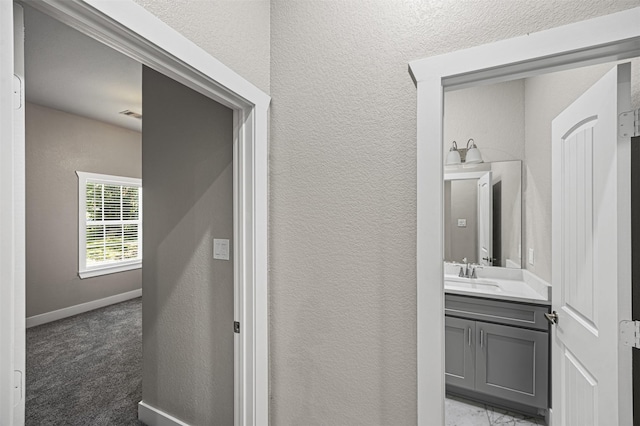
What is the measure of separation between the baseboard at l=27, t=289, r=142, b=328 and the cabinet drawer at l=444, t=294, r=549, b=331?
5024mm

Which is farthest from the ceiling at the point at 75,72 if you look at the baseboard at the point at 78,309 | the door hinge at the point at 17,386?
the baseboard at the point at 78,309

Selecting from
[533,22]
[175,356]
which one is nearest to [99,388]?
[175,356]

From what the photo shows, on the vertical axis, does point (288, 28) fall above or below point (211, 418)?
above

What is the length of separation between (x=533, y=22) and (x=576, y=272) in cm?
112

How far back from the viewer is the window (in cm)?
470

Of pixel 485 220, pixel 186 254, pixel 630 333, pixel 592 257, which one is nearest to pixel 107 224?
pixel 186 254

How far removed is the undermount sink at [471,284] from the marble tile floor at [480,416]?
86 cm

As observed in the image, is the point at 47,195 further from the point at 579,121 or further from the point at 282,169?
the point at 579,121

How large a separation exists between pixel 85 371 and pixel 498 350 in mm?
3582

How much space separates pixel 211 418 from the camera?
72.9 inches

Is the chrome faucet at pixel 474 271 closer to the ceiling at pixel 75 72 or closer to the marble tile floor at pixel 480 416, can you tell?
the marble tile floor at pixel 480 416

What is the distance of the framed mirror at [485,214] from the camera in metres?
2.84

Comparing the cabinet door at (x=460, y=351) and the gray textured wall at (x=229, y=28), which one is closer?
the gray textured wall at (x=229, y=28)

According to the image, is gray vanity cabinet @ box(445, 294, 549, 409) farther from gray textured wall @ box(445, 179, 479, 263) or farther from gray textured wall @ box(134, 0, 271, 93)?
gray textured wall @ box(134, 0, 271, 93)
